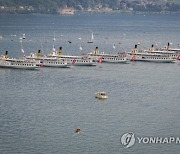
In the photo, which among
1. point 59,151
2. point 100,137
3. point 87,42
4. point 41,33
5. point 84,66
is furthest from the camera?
point 41,33

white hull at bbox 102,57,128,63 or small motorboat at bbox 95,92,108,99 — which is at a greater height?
small motorboat at bbox 95,92,108,99

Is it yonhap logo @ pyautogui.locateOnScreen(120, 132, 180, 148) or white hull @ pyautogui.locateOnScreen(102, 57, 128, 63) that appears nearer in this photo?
yonhap logo @ pyautogui.locateOnScreen(120, 132, 180, 148)

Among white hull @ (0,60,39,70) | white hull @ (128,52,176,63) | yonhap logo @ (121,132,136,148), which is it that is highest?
white hull @ (0,60,39,70)

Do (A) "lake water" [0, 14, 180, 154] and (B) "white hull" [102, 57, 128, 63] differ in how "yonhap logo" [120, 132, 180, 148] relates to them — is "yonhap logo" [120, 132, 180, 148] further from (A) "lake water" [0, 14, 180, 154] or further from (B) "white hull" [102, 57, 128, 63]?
(B) "white hull" [102, 57, 128, 63]

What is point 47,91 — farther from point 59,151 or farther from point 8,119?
point 59,151

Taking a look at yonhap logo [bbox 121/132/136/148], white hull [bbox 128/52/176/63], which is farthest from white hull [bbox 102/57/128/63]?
yonhap logo [bbox 121/132/136/148]

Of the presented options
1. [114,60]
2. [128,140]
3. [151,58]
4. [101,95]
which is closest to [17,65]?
[114,60]

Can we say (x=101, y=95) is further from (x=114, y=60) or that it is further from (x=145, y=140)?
(x=114, y=60)

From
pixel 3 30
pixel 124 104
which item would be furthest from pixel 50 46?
pixel 124 104

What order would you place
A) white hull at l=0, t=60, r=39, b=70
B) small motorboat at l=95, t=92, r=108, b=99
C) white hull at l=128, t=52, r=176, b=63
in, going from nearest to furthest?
small motorboat at l=95, t=92, r=108, b=99 < white hull at l=0, t=60, r=39, b=70 < white hull at l=128, t=52, r=176, b=63

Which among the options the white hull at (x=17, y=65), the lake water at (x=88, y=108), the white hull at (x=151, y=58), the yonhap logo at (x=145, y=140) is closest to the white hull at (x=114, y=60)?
the lake water at (x=88, y=108)
